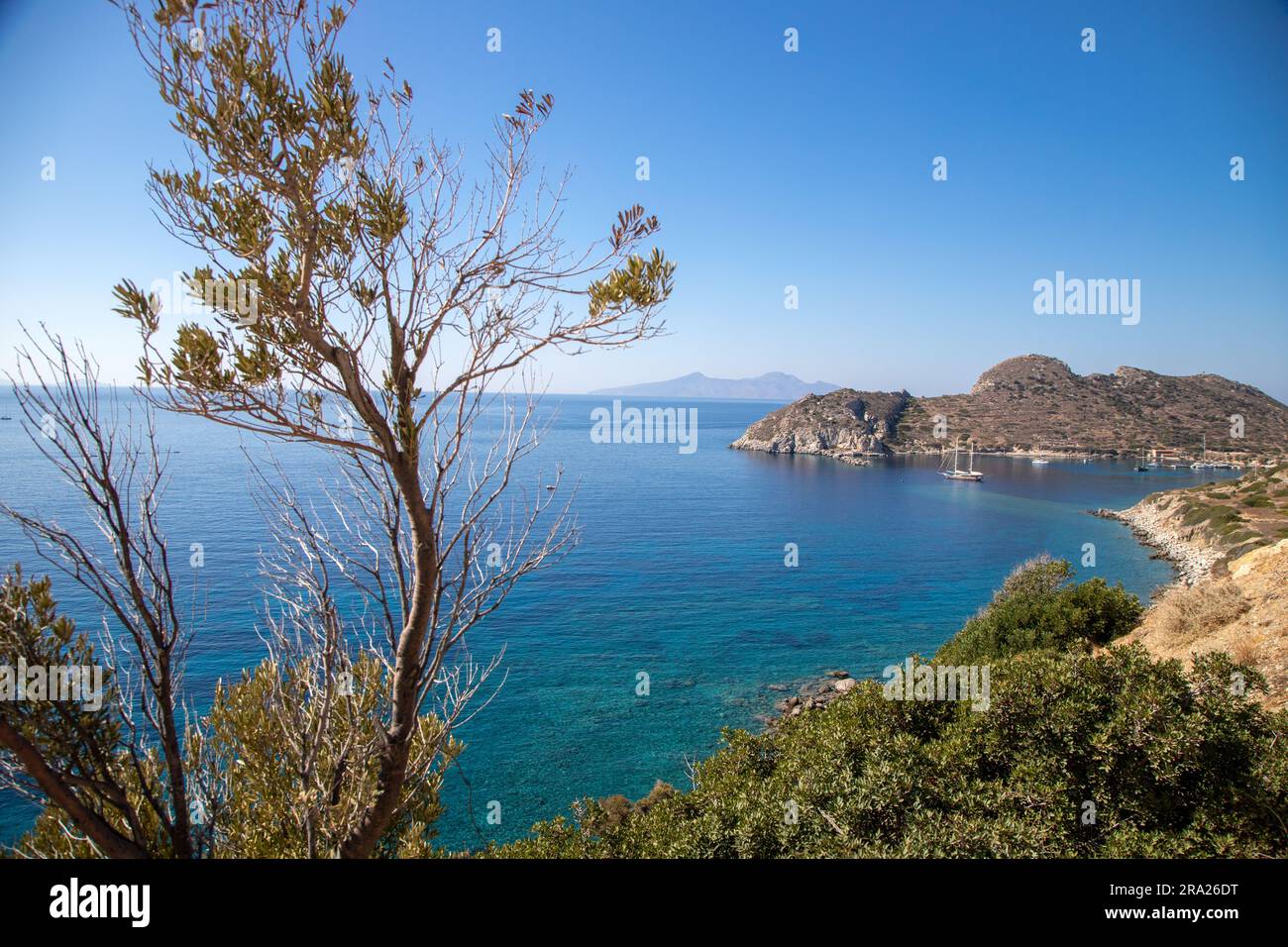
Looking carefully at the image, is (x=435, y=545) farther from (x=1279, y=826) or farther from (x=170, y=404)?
(x=1279, y=826)

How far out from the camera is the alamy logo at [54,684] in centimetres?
375

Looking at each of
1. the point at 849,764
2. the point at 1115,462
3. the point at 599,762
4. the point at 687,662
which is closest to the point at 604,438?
the point at 1115,462

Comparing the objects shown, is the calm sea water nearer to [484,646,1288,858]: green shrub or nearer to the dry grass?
[484,646,1288,858]: green shrub

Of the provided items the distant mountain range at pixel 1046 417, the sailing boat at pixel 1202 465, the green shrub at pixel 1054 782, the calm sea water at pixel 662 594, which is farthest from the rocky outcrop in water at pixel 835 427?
the green shrub at pixel 1054 782

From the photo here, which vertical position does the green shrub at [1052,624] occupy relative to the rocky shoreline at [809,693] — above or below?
above

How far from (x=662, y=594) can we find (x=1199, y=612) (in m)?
24.7

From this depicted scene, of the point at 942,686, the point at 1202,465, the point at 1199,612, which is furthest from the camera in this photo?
the point at 1202,465

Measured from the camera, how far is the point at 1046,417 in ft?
307

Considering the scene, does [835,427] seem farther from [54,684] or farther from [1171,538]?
[54,684]

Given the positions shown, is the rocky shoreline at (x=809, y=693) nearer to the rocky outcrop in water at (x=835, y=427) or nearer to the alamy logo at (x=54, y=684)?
the alamy logo at (x=54, y=684)

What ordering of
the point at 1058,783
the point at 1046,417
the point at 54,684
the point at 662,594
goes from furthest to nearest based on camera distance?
the point at 1046,417
the point at 662,594
the point at 1058,783
the point at 54,684
